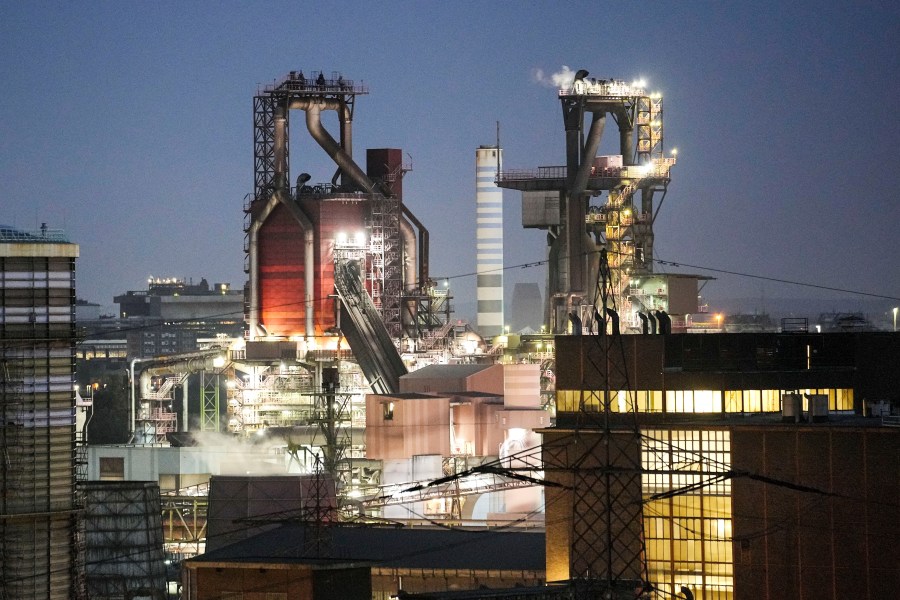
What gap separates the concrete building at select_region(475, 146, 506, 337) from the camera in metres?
117

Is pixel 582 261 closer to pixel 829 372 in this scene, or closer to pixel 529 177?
pixel 529 177

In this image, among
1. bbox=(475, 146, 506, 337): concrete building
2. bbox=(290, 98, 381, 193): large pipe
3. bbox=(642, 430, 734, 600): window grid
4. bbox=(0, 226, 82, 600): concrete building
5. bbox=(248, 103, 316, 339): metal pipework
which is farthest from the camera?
bbox=(475, 146, 506, 337): concrete building

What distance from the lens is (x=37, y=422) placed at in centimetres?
4803

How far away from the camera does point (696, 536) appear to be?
1998 inches

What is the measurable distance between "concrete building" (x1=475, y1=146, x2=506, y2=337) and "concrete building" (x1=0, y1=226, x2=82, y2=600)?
229 feet

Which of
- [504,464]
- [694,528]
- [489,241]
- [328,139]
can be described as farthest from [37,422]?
[489,241]

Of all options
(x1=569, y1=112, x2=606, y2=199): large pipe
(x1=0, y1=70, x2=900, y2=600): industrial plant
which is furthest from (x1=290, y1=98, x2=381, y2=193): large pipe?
(x1=569, y1=112, x2=606, y2=199): large pipe

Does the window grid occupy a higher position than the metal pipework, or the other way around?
the metal pipework

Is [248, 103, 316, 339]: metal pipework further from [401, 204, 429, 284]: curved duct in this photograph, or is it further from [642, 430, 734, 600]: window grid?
[642, 430, 734, 600]: window grid

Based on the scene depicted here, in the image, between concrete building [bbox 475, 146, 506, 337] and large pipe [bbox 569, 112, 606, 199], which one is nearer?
large pipe [bbox 569, 112, 606, 199]

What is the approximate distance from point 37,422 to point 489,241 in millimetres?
72463

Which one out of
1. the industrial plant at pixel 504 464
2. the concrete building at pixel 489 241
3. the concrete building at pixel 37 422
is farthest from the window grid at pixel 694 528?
the concrete building at pixel 489 241

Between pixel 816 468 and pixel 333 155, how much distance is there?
5600 centimetres

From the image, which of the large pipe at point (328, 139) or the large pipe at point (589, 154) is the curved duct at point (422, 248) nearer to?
the large pipe at point (328, 139)
